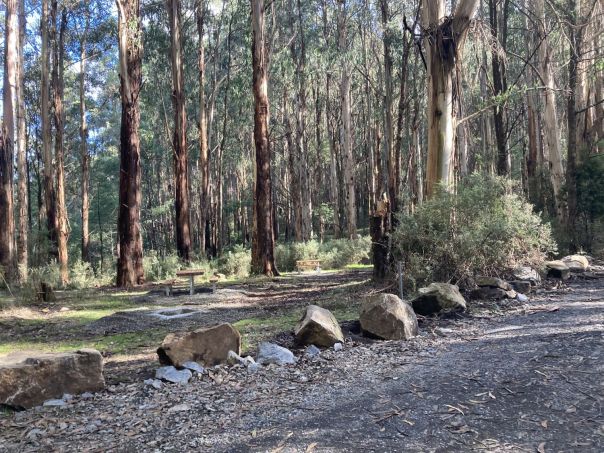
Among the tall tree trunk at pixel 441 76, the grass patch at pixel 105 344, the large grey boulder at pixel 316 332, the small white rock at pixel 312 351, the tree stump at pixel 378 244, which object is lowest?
the grass patch at pixel 105 344

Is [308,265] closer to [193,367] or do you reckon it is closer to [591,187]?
[591,187]

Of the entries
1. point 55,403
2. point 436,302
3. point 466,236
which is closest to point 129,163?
point 466,236

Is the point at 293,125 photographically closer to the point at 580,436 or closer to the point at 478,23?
the point at 478,23

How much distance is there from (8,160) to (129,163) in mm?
3511

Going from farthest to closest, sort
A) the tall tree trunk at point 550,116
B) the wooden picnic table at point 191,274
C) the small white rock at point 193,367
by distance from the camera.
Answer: the tall tree trunk at point 550,116
the wooden picnic table at point 191,274
the small white rock at point 193,367

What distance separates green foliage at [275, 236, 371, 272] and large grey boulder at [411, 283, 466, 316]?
1454 cm

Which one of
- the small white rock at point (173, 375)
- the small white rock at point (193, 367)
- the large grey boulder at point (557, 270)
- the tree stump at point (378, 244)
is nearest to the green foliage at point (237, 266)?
the tree stump at point (378, 244)

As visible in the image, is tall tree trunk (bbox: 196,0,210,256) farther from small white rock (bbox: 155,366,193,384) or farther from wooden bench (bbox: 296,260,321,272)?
small white rock (bbox: 155,366,193,384)

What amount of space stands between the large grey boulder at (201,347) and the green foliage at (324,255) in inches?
657

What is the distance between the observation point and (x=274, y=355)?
557 cm

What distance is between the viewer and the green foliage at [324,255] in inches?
890

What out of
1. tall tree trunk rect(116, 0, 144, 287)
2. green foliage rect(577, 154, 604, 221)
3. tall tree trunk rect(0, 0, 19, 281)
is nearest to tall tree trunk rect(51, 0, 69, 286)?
tall tree trunk rect(116, 0, 144, 287)

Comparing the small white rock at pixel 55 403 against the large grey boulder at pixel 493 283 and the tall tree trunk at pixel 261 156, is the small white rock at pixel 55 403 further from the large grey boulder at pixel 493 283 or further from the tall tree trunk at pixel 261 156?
the tall tree trunk at pixel 261 156

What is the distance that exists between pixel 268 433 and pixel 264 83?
602 inches
